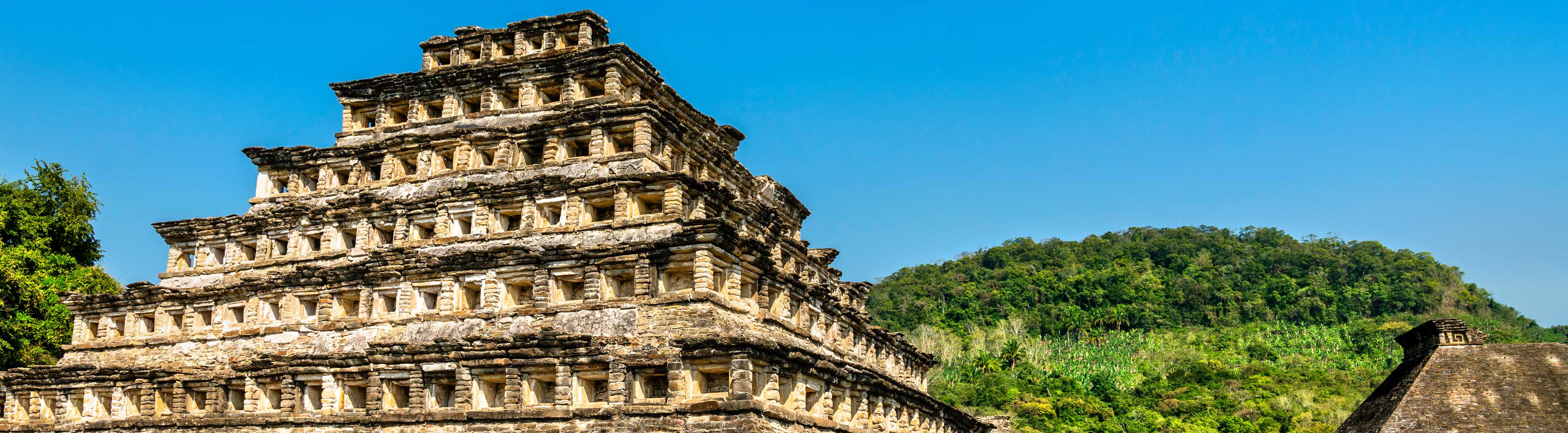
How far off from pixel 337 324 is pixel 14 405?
32.6ft

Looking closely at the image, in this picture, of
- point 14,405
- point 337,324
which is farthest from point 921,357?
point 14,405

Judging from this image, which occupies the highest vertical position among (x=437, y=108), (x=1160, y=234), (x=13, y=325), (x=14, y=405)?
(x=1160, y=234)

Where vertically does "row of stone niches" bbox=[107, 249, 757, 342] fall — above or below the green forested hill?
below

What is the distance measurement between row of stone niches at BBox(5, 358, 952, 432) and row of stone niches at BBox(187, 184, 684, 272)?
4646 mm

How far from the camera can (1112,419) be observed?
240 ft

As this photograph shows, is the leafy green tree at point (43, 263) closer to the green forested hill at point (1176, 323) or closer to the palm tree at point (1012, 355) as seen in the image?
the green forested hill at point (1176, 323)

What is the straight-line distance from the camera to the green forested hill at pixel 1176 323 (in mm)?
76875

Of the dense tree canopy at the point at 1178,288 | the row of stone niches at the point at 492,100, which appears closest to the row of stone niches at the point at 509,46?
the row of stone niches at the point at 492,100

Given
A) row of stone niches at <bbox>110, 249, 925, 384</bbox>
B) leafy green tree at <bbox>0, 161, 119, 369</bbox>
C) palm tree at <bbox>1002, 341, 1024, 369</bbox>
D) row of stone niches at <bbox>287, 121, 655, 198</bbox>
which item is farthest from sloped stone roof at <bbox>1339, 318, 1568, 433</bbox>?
palm tree at <bbox>1002, 341, 1024, 369</bbox>

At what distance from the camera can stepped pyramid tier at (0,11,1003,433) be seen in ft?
89.4

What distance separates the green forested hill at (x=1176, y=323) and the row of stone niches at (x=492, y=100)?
44.4 meters

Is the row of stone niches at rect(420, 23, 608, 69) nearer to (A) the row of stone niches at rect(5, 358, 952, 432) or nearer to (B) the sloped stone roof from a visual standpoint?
(A) the row of stone niches at rect(5, 358, 952, 432)

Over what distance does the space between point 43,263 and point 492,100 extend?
18034mm

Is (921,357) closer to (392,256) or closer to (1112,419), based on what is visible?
(392,256)
